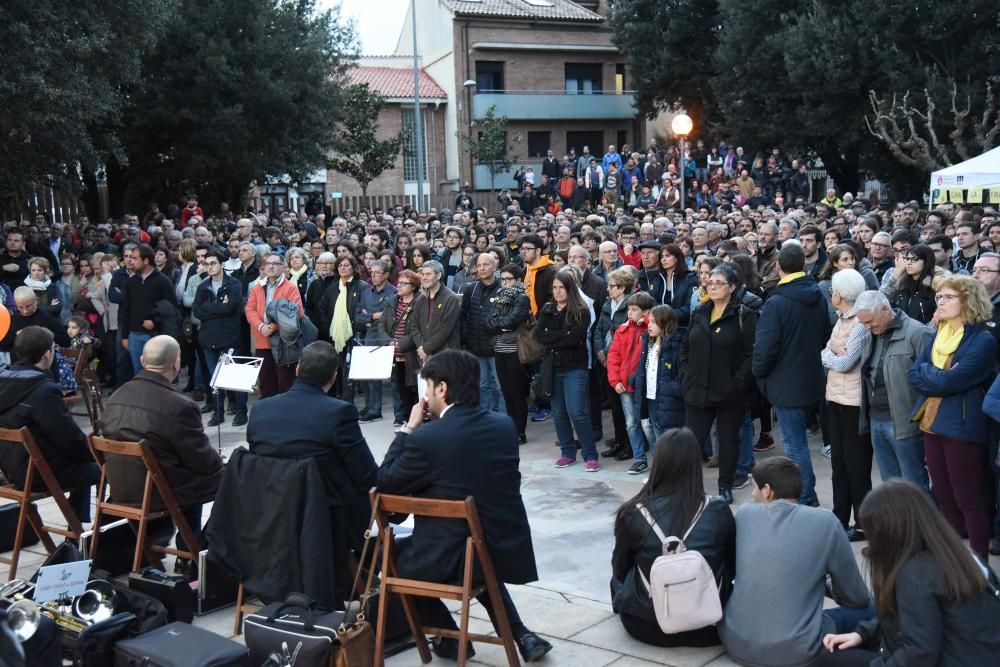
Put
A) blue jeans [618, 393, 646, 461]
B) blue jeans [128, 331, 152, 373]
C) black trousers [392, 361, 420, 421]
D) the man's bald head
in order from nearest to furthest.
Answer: the man's bald head
blue jeans [618, 393, 646, 461]
black trousers [392, 361, 420, 421]
blue jeans [128, 331, 152, 373]

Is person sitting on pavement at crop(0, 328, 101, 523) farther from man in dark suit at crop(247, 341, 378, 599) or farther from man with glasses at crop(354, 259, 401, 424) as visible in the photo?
man with glasses at crop(354, 259, 401, 424)

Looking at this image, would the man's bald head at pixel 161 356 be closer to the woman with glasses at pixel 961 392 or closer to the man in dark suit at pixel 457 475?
the man in dark suit at pixel 457 475

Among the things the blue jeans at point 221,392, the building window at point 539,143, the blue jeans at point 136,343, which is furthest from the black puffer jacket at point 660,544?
the building window at point 539,143

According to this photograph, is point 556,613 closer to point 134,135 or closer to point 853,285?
point 853,285

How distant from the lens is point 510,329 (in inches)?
360

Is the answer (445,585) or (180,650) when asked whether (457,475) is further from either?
(180,650)

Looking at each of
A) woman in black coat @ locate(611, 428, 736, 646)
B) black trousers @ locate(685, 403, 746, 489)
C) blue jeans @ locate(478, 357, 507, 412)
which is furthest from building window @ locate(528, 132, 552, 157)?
woman in black coat @ locate(611, 428, 736, 646)

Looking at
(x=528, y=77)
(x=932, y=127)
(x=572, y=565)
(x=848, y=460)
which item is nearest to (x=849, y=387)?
(x=848, y=460)

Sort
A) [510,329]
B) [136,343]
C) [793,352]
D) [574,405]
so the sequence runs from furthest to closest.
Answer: [136,343] < [510,329] < [574,405] < [793,352]

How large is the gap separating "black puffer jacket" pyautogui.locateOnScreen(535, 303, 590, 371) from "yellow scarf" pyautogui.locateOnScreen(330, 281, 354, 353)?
9.36 ft

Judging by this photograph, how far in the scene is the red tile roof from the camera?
133ft

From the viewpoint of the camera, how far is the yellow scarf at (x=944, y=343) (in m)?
5.90

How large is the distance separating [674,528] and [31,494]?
3.97 meters

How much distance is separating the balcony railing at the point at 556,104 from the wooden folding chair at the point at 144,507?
34947mm
